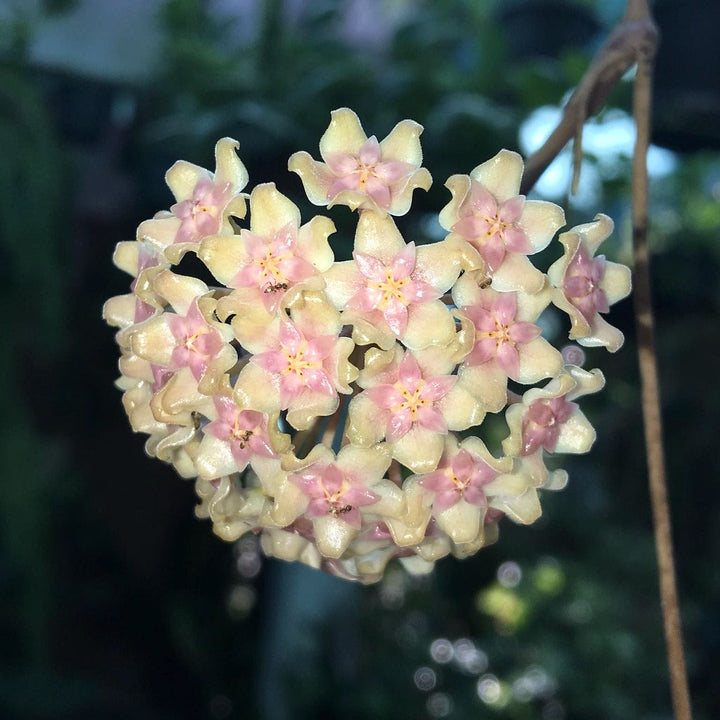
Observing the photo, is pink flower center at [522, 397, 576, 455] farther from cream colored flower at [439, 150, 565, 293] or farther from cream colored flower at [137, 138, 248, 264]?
cream colored flower at [137, 138, 248, 264]

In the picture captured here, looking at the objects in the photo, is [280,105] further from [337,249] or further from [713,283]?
[713,283]

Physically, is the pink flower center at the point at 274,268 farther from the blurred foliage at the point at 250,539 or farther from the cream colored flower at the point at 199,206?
the blurred foliage at the point at 250,539

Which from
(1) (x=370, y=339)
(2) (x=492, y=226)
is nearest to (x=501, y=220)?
(2) (x=492, y=226)

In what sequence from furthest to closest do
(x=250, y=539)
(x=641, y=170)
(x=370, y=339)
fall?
1. (x=250, y=539)
2. (x=641, y=170)
3. (x=370, y=339)

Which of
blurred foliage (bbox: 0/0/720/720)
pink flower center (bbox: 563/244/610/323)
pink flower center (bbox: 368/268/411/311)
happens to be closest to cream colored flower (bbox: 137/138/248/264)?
pink flower center (bbox: 368/268/411/311)

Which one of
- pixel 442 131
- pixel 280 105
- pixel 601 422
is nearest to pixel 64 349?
pixel 280 105

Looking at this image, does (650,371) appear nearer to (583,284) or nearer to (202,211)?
(583,284)

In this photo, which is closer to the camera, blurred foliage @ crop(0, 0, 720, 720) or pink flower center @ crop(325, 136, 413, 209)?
pink flower center @ crop(325, 136, 413, 209)
